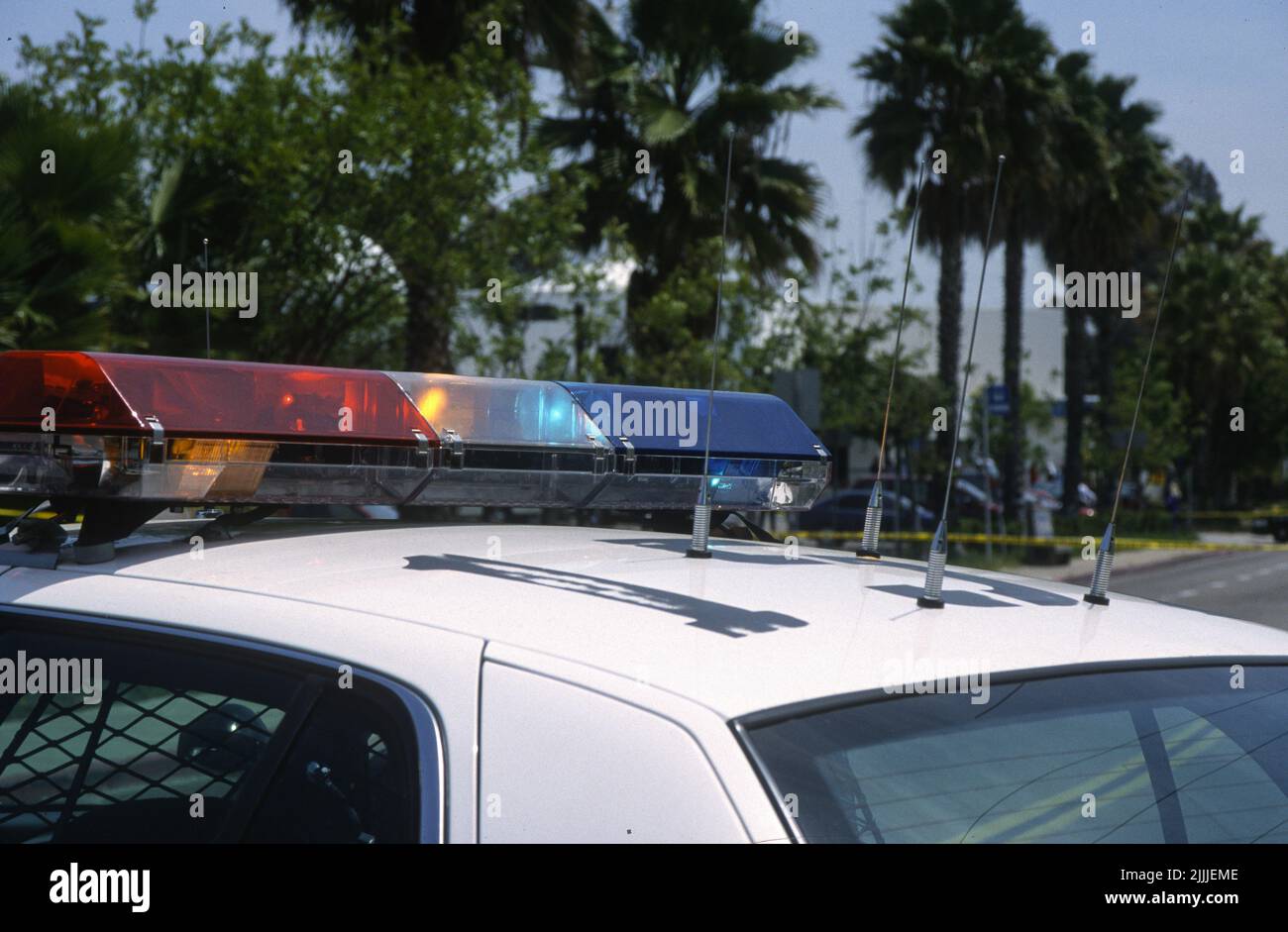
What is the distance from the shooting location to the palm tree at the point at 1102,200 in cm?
2592

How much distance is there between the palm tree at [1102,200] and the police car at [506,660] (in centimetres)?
2465

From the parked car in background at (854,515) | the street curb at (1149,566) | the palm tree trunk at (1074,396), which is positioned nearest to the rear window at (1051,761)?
the street curb at (1149,566)

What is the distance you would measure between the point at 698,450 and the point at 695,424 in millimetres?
50

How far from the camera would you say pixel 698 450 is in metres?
2.34

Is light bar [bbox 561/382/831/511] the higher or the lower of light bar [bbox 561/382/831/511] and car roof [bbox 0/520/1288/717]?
the higher

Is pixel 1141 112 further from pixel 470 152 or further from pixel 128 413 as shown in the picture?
pixel 128 413

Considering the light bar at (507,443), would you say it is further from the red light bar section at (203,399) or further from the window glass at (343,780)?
the window glass at (343,780)

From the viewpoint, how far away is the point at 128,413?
5.79ft

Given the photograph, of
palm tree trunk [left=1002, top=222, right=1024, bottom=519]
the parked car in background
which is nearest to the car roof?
palm tree trunk [left=1002, top=222, right=1024, bottom=519]

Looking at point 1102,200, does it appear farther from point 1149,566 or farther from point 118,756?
point 118,756

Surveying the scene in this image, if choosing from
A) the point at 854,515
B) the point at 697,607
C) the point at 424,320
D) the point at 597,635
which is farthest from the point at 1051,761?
the point at 854,515

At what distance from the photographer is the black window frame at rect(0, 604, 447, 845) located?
1.29 m

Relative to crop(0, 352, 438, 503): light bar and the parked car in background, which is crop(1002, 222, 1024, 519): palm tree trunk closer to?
the parked car in background

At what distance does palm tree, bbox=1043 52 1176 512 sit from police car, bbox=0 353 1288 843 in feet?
80.9
